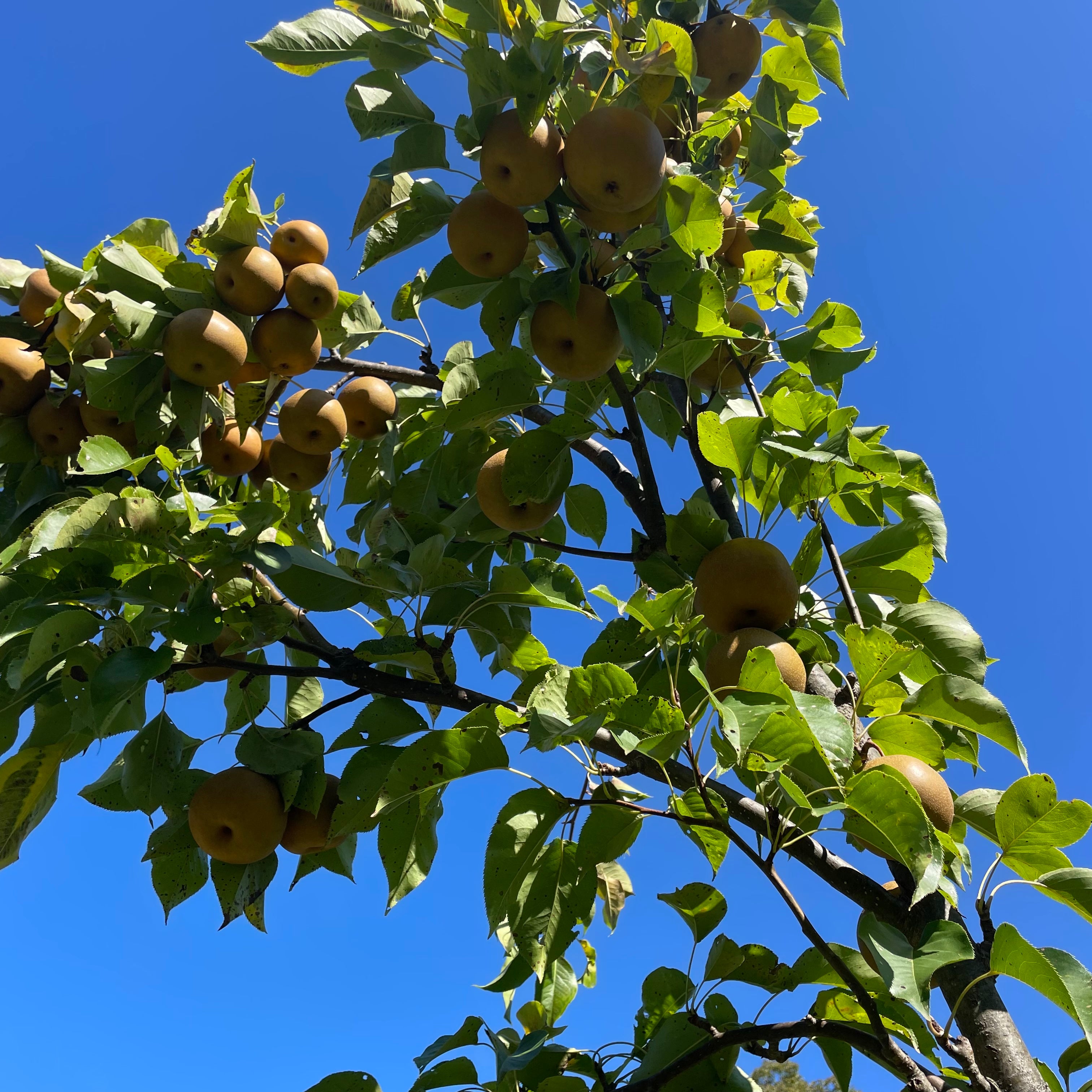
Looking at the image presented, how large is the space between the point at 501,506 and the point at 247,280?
3.11ft

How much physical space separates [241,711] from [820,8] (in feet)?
8.49

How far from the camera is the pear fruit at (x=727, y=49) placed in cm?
272

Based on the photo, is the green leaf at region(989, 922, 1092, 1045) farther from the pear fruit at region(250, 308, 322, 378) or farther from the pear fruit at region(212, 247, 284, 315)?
the pear fruit at region(212, 247, 284, 315)

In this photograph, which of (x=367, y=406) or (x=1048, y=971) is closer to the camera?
(x=1048, y=971)

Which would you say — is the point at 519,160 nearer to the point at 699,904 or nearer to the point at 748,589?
the point at 748,589

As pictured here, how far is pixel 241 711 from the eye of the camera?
2.57m

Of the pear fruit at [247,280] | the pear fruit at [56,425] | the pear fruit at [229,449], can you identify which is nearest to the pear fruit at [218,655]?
the pear fruit at [229,449]

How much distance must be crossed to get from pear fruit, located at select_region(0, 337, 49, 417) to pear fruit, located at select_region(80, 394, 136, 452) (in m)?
0.14

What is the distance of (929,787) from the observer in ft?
5.80

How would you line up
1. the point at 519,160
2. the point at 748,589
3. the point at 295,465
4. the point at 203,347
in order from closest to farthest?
the point at 748,589, the point at 519,160, the point at 203,347, the point at 295,465

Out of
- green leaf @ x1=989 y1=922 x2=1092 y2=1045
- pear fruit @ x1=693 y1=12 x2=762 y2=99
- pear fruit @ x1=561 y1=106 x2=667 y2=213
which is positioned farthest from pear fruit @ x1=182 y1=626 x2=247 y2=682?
pear fruit @ x1=693 y1=12 x2=762 y2=99

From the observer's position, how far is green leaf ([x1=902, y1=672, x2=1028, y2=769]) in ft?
5.86

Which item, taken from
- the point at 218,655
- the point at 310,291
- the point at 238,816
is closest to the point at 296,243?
the point at 310,291

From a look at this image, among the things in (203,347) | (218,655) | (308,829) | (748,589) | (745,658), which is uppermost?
(203,347)
